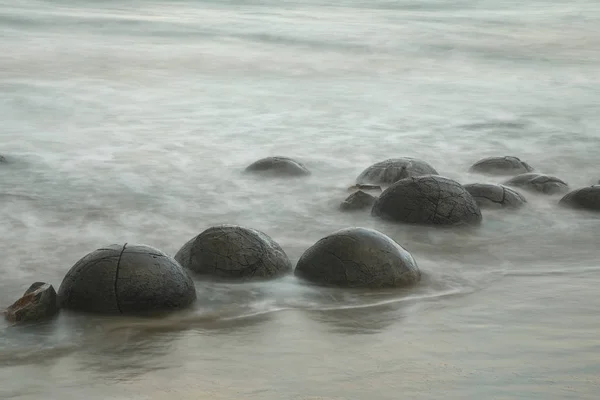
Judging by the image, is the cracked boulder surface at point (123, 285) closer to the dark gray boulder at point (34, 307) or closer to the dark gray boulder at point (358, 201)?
the dark gray boulder at point (34, 307)

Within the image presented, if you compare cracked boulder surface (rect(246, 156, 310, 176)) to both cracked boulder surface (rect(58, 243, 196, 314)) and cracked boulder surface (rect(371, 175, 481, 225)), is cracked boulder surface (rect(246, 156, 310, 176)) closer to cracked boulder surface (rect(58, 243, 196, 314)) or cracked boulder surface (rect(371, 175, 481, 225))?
cracked boulder surface (rect(371, 175, 481, 225))

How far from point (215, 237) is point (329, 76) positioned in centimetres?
1218

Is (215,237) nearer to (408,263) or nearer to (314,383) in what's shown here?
(408,263)

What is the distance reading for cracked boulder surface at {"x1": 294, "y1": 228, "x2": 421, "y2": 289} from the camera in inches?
248

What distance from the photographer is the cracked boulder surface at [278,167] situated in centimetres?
1013

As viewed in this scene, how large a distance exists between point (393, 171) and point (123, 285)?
420 centimetres

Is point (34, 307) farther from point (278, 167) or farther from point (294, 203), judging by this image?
point (278, 167)

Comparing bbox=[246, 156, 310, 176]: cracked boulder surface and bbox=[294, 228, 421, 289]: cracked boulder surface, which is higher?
bbox=[294, 228, 421, 289]: cracked boulder surface

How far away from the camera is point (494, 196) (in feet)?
28.4

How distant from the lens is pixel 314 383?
464 centimetres

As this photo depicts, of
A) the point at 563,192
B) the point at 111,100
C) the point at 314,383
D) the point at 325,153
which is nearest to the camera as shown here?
the point at 314,383

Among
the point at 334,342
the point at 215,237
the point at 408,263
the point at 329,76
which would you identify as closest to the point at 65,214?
the point at 215,237

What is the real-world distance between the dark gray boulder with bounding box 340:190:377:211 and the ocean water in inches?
4.3

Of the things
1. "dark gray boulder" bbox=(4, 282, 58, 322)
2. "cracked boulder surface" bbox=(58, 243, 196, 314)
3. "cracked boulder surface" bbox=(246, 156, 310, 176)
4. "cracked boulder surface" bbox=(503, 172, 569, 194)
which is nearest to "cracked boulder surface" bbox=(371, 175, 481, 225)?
"cracked boulder surface" bbox=(503, 172, 569, 194)
